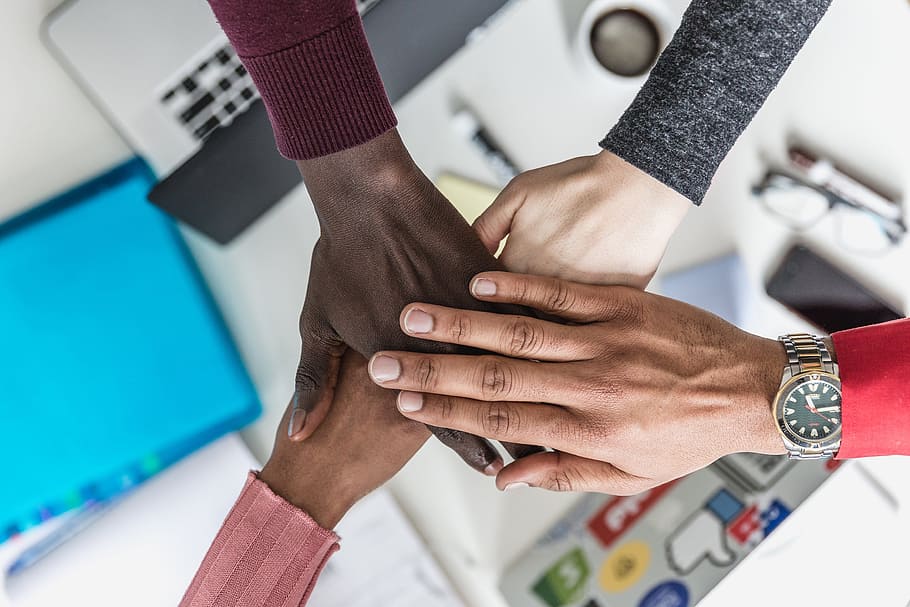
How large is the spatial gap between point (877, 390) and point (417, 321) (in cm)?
48

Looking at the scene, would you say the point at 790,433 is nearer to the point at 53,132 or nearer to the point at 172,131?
the point at 172,131

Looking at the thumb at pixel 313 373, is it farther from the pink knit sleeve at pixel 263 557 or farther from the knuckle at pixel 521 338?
the knuckle at pixel 521 338

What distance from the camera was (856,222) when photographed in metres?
0.93

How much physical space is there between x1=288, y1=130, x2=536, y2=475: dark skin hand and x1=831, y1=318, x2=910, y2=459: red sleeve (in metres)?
0.35

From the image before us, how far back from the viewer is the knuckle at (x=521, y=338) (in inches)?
29.7

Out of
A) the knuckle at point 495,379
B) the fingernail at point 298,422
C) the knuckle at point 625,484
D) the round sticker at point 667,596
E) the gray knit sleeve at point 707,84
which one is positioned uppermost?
the gray knit sleeve at point 707,84

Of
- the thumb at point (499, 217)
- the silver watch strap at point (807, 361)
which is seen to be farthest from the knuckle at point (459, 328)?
the silver watch strap at point (807, 361)

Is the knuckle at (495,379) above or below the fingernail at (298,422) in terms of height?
above

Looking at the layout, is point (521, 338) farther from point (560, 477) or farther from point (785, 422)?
point (785, 422)

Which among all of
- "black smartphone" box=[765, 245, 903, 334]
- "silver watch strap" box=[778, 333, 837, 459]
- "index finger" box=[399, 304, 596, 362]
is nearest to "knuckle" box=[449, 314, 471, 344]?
"index finger" box=[399, 304, 596, 362]

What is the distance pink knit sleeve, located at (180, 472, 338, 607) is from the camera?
0.80 metres

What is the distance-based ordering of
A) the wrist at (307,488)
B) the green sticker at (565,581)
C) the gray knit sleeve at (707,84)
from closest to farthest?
the gray knit sleeve at (707,84), the wrist at (307,488), the green sticker at (565,581)

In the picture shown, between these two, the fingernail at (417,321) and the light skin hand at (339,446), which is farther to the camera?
the light skin hand at (339,446)

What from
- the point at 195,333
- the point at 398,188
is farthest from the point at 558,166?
the point at 195,333
